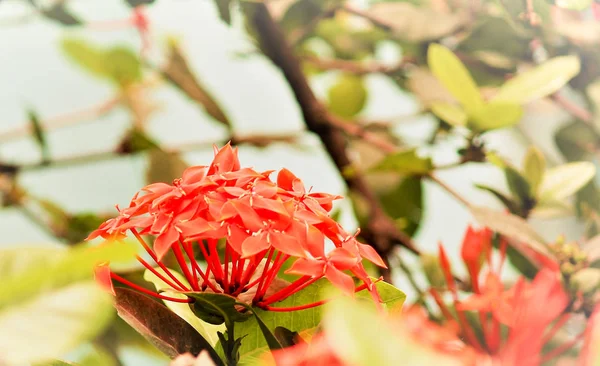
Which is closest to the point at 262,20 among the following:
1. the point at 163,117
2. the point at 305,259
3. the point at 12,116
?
the point at 305,259

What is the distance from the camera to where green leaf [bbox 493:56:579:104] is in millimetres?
408

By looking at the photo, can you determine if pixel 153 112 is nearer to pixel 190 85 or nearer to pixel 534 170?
pixel 190 85

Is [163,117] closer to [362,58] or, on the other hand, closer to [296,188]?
[362,58]

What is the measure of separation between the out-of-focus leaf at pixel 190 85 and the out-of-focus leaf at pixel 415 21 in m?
0.21

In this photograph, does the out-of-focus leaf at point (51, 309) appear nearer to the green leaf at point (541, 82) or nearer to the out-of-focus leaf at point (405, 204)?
the green leaf at point (541, 82)

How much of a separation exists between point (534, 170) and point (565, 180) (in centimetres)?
2

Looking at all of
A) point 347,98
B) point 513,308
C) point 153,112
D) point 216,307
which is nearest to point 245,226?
point 216,307

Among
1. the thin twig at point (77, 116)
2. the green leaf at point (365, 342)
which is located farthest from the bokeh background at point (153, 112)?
the green leaf at point (365, 342)

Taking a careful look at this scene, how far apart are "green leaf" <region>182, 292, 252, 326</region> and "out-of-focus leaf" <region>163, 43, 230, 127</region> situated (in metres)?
0.37

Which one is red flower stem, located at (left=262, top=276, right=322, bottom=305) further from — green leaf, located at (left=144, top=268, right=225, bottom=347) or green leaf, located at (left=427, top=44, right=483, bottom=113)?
green leaf, located at (left=427, top=44, right=483, bottom=113)

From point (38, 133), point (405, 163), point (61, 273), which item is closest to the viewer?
point (61, 273)

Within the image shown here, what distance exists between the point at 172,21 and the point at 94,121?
0.72 ft

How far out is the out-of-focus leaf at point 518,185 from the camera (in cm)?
42

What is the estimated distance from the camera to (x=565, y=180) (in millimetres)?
422
